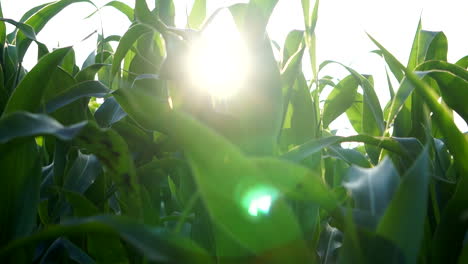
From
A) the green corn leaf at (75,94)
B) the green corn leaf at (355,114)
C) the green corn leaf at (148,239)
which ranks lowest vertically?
the green corn leaf at (355,114)

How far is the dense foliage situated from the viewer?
0.33 meters

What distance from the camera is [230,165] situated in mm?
324

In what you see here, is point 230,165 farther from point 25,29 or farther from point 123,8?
point 123,8

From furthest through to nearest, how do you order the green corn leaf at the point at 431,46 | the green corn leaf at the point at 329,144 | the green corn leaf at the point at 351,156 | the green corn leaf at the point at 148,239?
the green corn leaf at the point at 431,46 < the green corn leaf at the point at 351,156 < the green corn leaf at the point at 329,144 < the green corn leaf at the point at 148,239

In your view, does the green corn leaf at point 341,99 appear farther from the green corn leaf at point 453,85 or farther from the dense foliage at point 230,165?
the green corn leaf at point 453,85

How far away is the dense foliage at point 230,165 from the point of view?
0.33 m

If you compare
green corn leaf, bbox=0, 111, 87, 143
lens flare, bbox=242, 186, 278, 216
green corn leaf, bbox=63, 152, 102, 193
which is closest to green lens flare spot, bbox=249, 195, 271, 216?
lens flare, bbox=242, 186, 278, 216

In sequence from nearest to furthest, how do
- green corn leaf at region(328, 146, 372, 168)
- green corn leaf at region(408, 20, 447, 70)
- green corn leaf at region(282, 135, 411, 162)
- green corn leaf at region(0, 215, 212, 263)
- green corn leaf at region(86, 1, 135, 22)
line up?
green corn leaf at region(0, 215, 212, 263)
green corn leaf at region(282, 135, 411, 162)
green corn leaf at region(328, 146, 372, 168)
green corn leaf at region(408, 20, 447, 70)
green corn leaf at region(86, 1, 135, 22)

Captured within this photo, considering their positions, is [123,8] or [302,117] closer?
[302,117]

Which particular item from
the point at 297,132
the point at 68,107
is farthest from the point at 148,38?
the point at 297,132

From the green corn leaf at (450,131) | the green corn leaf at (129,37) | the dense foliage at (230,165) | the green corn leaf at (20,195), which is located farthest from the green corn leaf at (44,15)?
the green corn leaf at (450,131)

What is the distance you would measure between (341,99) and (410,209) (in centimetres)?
45

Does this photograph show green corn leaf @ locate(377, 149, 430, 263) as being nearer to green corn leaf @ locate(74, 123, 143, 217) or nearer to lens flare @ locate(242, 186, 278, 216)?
lens flare @ locate(242, 186, 278, 216)

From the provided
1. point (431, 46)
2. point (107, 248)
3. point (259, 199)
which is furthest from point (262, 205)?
point (431, 46)
